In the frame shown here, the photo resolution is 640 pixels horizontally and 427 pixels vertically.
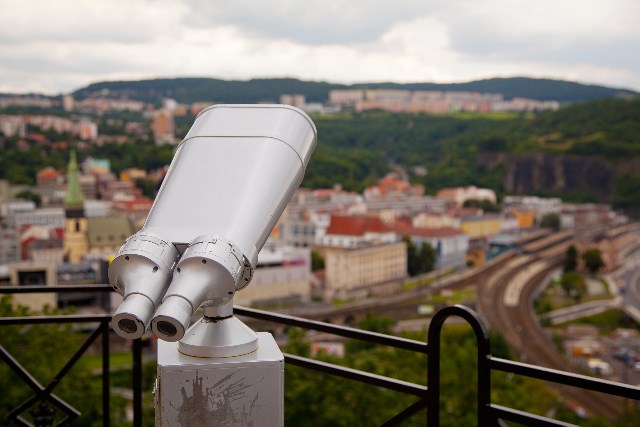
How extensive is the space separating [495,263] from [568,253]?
376 centimetres

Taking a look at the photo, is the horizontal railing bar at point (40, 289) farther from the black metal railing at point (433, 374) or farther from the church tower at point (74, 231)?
the church tower at point (74, 231)

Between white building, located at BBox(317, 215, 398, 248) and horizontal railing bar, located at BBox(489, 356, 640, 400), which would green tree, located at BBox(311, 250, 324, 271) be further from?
horizontal railing bar, located at BBox(489, 356, 640, 400)

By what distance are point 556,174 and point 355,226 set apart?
2884 cm

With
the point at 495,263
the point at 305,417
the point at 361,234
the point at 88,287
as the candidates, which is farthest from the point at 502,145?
the point at 88,287

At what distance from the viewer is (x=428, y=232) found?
41.7m

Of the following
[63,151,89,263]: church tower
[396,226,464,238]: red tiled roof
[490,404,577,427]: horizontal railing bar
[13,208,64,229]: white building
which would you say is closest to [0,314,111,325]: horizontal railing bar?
[490,404,577,427]: horizontal railing bar

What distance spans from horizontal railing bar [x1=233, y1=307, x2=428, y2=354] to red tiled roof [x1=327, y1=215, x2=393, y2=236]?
1420 inches

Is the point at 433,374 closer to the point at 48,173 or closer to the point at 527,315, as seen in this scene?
the point at 527,315

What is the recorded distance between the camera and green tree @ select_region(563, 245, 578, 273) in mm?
40719

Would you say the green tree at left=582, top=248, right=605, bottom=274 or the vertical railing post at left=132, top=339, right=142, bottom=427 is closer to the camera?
A: the vertical railing post at left=132, top=339, right=142, bottom=427

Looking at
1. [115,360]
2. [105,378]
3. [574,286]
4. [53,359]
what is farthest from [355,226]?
[105,378]

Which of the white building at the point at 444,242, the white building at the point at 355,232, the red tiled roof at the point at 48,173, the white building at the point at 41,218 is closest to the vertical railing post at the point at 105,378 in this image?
the white building at the point at 355,232

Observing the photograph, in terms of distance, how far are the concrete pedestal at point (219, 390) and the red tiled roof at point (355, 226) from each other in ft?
120

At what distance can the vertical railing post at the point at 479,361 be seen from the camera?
1317 millimetres
